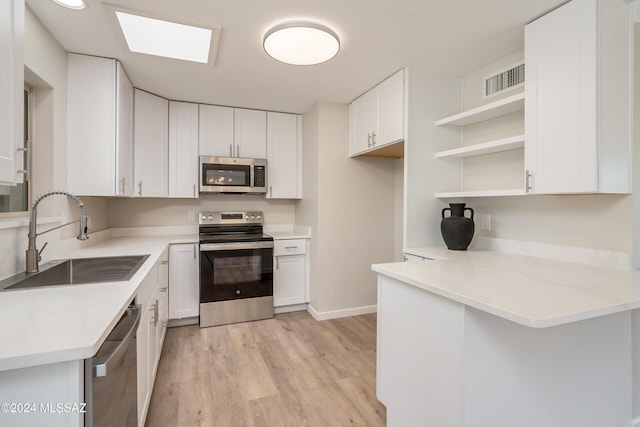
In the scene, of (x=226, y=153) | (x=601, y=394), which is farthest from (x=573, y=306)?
(x=226, y=153)

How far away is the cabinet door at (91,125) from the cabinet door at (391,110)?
214 cm

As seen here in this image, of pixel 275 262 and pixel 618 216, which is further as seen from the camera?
pixel 275 262

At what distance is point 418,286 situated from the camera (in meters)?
1.39

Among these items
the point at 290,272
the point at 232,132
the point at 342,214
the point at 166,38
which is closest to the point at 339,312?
the point at 290,272

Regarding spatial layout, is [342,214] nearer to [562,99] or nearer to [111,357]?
[562,99]

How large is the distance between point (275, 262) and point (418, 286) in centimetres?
219

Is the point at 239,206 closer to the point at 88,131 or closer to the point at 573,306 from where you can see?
the point at 88,131

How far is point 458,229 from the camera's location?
7.18 ft

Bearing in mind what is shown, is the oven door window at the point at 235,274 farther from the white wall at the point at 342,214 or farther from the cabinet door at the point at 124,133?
the cabinet door at the point at 124,133

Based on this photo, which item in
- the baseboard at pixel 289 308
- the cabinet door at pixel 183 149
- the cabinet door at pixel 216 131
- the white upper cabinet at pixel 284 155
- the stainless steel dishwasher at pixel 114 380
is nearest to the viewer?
the stainless steel dishwasher at pixel 114 380

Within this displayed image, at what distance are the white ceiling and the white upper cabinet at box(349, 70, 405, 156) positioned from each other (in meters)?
0.11

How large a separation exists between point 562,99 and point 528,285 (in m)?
1.04

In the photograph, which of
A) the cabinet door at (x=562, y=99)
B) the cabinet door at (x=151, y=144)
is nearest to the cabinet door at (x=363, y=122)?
the cabinet door at (x=562, y=99)

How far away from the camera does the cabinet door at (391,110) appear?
2.44m
